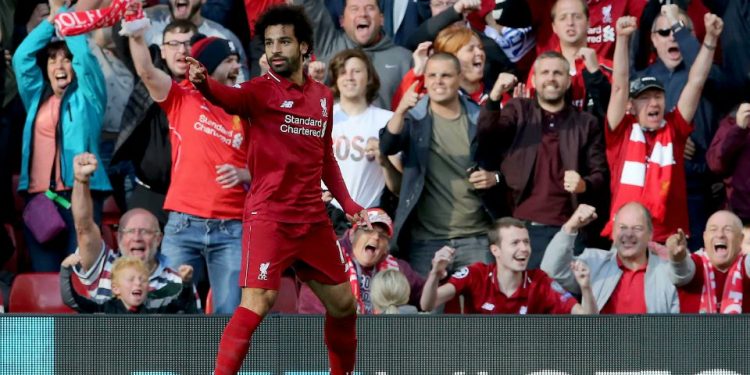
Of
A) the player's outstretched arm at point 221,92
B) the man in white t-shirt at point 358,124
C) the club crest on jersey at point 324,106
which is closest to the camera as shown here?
the player's outstretched arm at point 221,92

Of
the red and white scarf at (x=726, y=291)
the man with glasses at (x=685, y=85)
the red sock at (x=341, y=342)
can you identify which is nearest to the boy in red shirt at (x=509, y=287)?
the red and white scarf at (x=726, y=291)

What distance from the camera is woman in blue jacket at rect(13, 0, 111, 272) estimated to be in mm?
9523

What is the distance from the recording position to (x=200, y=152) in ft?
29.7

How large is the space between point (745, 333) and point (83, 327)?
3268mm

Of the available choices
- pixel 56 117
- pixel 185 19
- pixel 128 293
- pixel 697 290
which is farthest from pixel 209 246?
pixel 697 290

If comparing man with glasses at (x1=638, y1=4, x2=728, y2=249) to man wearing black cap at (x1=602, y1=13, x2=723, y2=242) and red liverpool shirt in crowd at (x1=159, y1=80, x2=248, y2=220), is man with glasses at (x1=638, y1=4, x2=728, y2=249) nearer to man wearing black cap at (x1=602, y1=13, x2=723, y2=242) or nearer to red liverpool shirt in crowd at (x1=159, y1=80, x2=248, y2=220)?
man wearing black cap at (x1=602, y1=13, x2=723, y2=242)

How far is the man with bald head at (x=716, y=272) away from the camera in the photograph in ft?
29.0

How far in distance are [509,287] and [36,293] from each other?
2.81 meters

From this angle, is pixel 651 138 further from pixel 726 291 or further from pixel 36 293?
pixel 36 293

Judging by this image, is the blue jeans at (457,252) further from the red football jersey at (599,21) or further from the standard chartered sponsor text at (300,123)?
the standard chartered sponsor text at (300,123)

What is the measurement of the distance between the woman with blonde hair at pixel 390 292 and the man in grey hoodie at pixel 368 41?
70.3 inches

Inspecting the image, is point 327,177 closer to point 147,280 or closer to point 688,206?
point 147,280

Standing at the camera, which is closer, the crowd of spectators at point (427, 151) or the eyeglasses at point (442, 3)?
the crowd of spectators at point (427, 151)

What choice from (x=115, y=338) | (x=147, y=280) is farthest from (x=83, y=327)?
(x=147, y=280)
